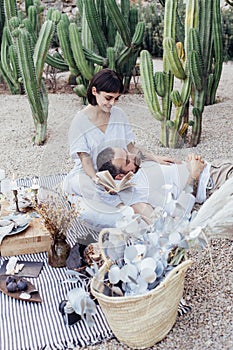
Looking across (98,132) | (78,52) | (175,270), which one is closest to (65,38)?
(78,52)

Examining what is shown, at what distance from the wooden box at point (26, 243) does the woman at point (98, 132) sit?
355 mm

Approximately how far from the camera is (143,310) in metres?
2.01

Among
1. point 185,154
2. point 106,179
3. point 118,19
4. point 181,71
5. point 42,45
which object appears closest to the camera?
point 106,179

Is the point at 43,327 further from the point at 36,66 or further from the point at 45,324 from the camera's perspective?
the point at 36,66

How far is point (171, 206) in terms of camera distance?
7.75 ft

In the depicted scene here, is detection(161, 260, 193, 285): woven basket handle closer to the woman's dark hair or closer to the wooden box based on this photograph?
the wooden box

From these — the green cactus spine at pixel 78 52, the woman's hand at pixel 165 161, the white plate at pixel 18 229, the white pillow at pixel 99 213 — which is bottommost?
the white plate at pixel 18 229

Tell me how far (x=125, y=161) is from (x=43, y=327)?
1007 millimetres

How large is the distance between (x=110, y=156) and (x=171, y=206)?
22.7 inches

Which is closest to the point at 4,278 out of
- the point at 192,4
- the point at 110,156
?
the point at 110,156

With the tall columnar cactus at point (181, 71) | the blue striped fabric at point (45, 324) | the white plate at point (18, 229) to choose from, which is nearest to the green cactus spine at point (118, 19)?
the tall columnar cactus at point (181, 71)

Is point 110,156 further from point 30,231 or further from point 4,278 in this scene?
point 4,278

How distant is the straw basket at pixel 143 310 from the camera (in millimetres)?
1988

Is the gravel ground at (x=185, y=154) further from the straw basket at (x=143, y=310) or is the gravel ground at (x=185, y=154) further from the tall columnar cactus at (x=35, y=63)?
the tall columnar cactus at (x=35, y=63)
